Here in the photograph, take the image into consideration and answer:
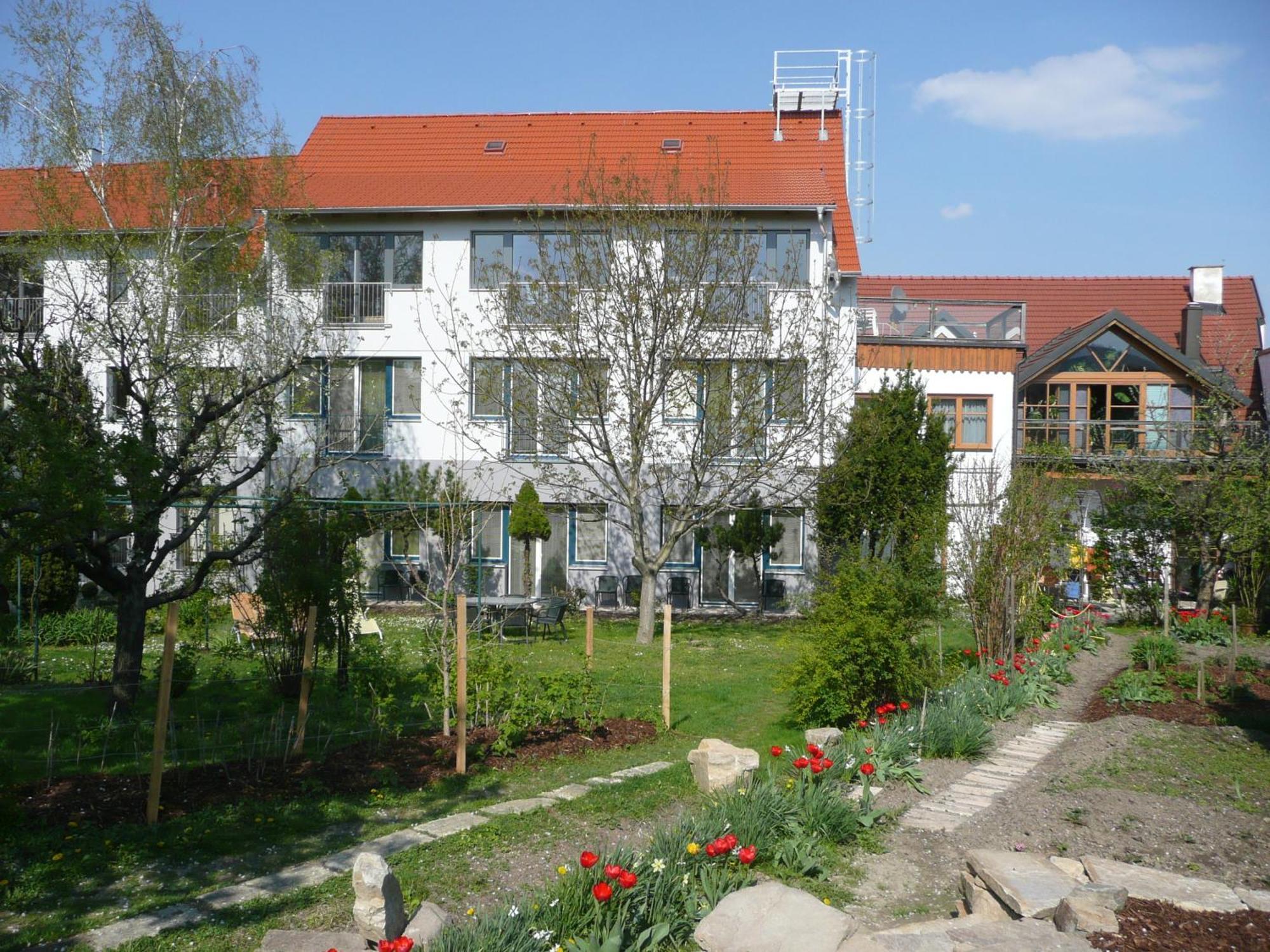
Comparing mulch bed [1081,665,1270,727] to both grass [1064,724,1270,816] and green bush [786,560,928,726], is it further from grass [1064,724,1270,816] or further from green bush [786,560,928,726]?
green bush [786,560,928,726]

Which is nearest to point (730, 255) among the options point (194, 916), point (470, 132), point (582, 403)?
point (582, 403)

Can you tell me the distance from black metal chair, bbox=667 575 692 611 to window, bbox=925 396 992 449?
791 cm

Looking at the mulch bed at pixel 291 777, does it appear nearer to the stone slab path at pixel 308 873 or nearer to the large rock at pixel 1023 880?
the stone slab path at pixel 308 873

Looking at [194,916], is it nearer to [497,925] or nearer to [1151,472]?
[497,925]

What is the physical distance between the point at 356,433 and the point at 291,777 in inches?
636

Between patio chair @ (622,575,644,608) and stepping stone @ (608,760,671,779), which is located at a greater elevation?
patio chair @ (622,575,644,608)

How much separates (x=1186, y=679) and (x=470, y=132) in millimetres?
21738

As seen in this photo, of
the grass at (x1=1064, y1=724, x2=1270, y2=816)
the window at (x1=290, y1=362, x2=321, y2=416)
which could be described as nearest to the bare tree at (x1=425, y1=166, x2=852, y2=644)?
the window at (x1=290, y1=362, x2=321, y2=416)

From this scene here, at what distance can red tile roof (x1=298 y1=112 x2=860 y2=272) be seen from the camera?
78.6 ft

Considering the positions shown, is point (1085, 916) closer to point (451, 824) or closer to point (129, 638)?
point (451, 824)

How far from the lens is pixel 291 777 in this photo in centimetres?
834

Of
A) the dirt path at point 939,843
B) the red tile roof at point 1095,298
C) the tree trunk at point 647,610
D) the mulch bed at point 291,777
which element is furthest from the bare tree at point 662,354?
the red tile roof at point 1095,298

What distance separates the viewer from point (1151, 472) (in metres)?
20.5

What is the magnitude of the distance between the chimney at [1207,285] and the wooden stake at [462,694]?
30257 millimetres
